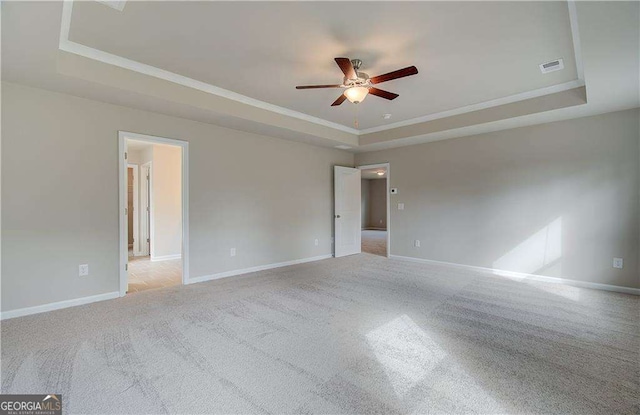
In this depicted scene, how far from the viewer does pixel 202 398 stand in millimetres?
1793

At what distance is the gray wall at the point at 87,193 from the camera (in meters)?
3.07

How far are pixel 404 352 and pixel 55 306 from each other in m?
3.78

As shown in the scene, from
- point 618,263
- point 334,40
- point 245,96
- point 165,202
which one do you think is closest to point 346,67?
point 334,40

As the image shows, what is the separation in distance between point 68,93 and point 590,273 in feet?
23.3

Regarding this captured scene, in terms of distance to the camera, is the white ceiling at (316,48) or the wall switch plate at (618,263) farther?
the wall switch plate at (618,263)

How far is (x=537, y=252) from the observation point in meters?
4.54

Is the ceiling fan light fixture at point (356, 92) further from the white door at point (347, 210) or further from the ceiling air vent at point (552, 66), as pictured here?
the white door at point (347, 210)

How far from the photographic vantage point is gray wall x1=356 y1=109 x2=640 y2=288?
3.89 meters

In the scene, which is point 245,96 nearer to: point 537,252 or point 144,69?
point 144,69

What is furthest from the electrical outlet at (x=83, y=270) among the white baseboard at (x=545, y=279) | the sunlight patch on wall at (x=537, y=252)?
the sunlight patch on wall at (x=537, y=252)

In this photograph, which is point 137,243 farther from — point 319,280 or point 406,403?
point 406,403

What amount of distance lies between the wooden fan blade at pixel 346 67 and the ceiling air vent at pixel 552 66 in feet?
7.12

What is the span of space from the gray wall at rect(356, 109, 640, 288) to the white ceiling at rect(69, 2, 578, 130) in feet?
3.82

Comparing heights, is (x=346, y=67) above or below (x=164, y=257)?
above
